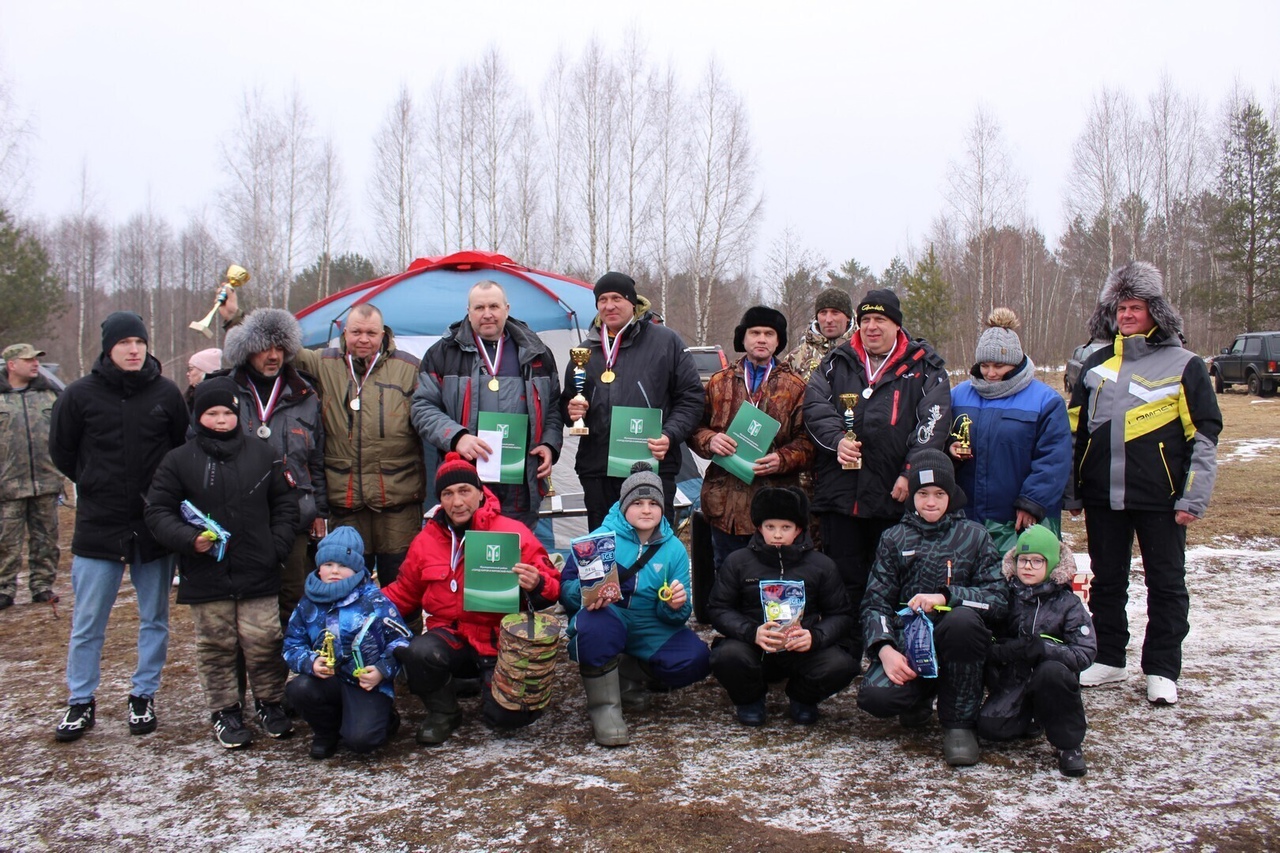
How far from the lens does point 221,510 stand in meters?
3.55

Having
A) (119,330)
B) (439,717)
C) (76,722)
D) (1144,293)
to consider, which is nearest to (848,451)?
(1144,293)

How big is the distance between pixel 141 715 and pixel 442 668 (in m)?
1.35

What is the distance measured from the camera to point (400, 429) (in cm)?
414

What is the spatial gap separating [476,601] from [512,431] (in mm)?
889

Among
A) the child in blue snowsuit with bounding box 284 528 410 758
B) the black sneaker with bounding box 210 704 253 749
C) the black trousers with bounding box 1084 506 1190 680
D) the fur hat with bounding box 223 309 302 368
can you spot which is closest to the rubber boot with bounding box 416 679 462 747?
the child in blue snowsuit with bounding box 284 528 410 758

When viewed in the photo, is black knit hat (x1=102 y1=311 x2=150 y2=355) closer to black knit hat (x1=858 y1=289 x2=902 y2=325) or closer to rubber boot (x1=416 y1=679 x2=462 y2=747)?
rubber boot (x1=416 y1=679 x2=462 y2=747)

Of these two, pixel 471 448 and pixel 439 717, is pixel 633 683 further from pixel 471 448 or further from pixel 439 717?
pixel 471 448

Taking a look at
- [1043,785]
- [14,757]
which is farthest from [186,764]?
[1043,785]

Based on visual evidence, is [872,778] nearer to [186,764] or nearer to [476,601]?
[476,601]

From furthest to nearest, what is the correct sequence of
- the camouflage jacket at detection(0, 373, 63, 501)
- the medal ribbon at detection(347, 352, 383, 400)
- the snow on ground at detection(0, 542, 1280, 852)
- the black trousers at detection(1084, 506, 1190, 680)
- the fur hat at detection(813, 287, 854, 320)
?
the camouflage jacket at detection(0, 373, 63, 501)
the fur hat at detection(813, 287, 854, 320)
the medal ribbon at detection(347, 352, 383, 400)
the black trousers at detection(1084, 506, 1190, 680)
the snow on ground at detection(0, 542, 1280, 852)

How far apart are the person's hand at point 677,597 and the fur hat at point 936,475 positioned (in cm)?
103

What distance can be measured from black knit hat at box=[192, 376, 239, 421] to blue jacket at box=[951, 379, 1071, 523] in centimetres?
308

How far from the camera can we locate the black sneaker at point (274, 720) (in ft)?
11.9

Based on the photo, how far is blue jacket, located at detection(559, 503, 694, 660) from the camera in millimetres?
3750
